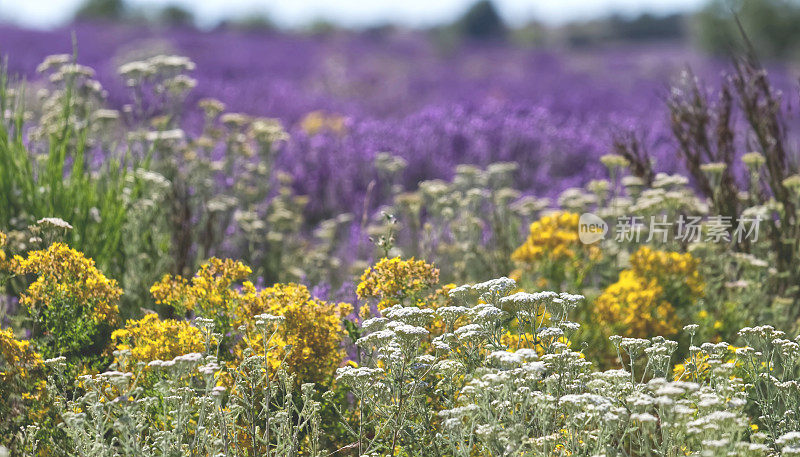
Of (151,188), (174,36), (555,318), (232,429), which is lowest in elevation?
(232,429)

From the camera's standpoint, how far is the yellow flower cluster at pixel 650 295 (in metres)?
4.46

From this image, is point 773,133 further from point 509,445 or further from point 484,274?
point 509,445

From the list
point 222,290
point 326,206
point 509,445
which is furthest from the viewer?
point 326,206

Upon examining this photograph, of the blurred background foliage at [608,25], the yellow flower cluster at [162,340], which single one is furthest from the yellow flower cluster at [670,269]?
the yellow flower cluster at [162,340]

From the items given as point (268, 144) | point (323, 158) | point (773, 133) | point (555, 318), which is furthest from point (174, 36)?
point (555, 318)

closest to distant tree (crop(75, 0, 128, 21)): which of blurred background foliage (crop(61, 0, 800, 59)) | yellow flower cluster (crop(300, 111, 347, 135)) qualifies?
blurred background foliage (crop(61, 0, 800, 59))

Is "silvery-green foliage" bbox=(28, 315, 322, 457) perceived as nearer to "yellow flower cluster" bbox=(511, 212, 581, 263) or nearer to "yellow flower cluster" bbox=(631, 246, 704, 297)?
"yellow flower cluster" bbox=(511, 212, 581, 263)

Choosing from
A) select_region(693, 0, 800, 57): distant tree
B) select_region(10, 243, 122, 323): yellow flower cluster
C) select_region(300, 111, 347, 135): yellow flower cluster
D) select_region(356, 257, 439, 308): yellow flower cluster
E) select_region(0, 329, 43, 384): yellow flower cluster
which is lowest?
select_region(0, 329, 43, 384): yellow flower cluster

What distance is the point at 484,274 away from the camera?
5.61 metres

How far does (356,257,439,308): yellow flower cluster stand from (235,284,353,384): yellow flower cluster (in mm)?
200

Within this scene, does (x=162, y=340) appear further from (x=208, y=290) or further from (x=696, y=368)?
(x=696, y=368)

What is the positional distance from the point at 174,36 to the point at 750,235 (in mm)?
20704

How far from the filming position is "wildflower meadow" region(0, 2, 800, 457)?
2.89 m

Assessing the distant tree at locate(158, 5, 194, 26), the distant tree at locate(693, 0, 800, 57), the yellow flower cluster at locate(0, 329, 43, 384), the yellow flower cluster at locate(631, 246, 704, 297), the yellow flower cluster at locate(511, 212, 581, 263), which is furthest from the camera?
the distant tree at locate(158, 5, 194, 26)
